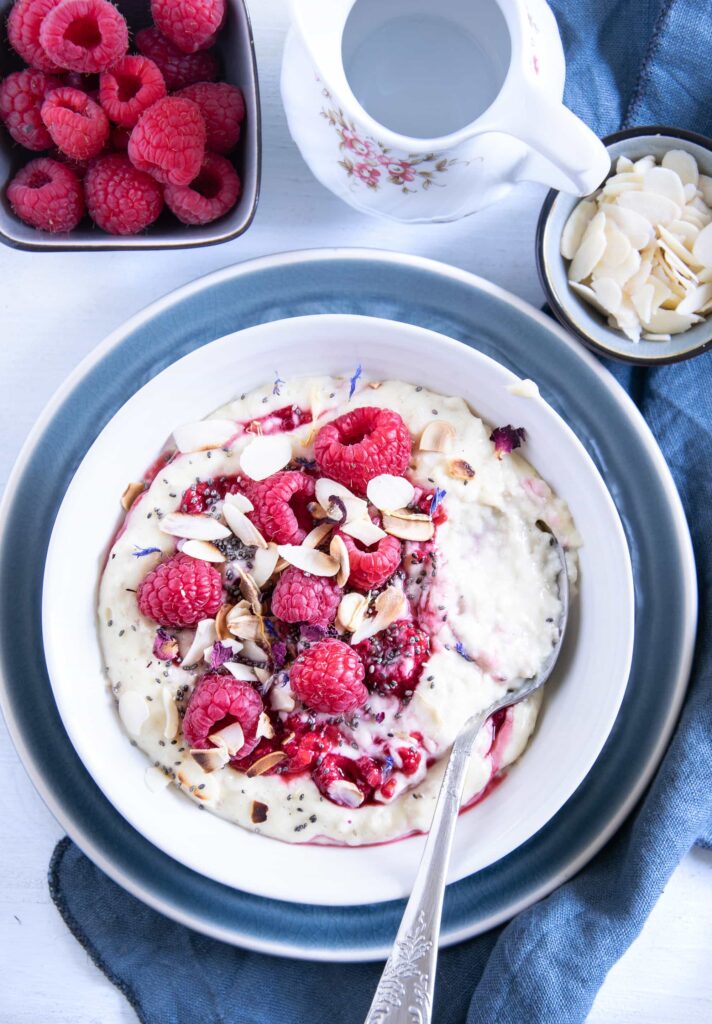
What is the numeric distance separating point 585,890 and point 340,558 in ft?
2.69

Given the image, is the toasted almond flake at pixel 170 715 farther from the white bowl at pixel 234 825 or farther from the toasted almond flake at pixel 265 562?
the toasted almond flake at pixel 265 562

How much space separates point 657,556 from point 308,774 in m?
0.82

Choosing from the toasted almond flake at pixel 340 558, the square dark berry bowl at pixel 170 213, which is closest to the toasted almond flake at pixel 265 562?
the toasted almond flake at pixel 340 558

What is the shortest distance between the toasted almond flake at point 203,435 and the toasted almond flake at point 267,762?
2.00 ft

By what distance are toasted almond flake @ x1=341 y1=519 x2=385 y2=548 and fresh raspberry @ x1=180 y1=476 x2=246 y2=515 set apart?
0.23 m

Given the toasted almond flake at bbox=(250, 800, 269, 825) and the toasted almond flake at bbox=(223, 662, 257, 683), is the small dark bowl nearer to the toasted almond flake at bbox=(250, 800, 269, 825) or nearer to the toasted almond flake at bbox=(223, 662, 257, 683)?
the toasted almond flake at bbox=(223, 662, 257, 683)

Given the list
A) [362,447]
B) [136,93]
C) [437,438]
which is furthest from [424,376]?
[136,93]

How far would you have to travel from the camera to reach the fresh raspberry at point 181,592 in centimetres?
175

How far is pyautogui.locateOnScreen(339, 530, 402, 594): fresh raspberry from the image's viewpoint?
5.76 ft

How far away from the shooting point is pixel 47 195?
1.84 metres

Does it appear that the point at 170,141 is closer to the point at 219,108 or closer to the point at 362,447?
the point at 219,108

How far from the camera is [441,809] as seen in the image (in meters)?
1.73

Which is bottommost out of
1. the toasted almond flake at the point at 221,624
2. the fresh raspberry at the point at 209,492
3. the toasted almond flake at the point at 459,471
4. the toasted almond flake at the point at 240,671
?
the toasted almond flake at the point at 240,671

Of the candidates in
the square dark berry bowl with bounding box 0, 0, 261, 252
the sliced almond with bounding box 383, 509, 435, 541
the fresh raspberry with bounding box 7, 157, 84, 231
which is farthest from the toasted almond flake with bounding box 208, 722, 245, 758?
the fresh raspberry with bounding box 7, 157, 84, 231
